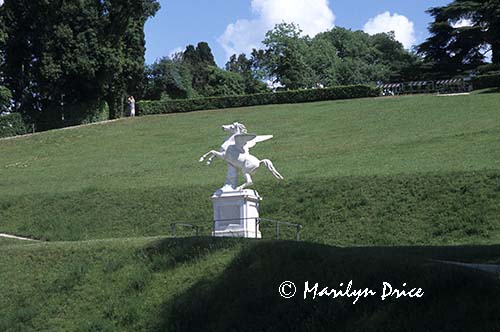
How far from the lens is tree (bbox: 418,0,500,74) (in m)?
62.0

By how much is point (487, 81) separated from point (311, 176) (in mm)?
28815

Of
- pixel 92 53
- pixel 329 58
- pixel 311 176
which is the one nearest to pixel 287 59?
pixel 329 58

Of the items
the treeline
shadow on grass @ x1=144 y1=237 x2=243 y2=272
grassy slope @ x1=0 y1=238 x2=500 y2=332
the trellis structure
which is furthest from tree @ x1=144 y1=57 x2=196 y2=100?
shadow on grass @ x1=144 y1=237 x2=243 y2=272

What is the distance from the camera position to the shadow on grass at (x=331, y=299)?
10320mm

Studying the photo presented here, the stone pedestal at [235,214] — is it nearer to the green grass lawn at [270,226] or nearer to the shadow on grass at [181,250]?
the green grass lawn at [270,226]

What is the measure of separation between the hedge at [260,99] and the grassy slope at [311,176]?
6.78 m

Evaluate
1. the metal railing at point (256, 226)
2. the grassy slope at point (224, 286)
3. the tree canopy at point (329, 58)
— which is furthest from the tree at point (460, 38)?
the grassy slope at point (224, 286)

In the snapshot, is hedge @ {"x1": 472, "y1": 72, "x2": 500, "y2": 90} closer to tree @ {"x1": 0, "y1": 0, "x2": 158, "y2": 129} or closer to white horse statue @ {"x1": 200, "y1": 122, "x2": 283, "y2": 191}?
tree @ {"x1": 0, "y1": 0, "x2": 158, "y2": 129}

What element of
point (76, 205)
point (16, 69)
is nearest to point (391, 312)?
point (76, 205)

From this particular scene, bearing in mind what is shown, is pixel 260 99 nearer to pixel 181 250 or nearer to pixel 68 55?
pixel 68 55

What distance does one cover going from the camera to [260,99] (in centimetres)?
5434

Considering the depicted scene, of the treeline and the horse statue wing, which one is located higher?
the treeline

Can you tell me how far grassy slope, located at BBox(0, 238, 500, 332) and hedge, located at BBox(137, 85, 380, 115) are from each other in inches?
1479

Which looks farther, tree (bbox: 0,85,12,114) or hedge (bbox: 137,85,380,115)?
hedge (bbox: 137,85,380,115)
